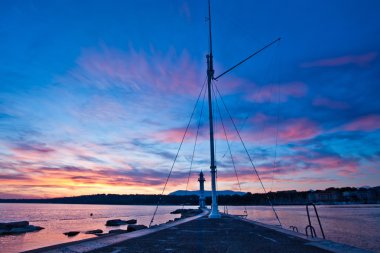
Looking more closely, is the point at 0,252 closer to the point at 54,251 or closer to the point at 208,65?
the point at 208,65

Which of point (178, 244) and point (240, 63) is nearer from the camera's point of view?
point (178, 244)

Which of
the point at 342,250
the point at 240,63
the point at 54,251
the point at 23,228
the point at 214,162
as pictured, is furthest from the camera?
the point at 23,228

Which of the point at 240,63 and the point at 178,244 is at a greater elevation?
the point at 240,63

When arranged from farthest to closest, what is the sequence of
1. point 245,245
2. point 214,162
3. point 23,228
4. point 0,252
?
point 23,228 → point 0,252 → point 214,162 → point 245,245

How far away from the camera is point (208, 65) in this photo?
31359mm

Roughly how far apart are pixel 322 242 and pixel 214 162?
1661cm

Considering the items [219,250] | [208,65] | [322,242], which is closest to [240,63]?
[208,65]

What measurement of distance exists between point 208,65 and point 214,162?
9302 millimetres

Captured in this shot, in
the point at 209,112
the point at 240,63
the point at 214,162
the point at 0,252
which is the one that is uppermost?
the point at 240,63

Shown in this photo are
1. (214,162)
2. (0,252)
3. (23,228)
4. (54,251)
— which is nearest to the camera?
(54,251)

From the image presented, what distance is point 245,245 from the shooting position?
36.8 feet

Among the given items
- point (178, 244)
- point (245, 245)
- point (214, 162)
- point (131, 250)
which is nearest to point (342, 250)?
point (245, 245)

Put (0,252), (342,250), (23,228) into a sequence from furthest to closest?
(23,228) < (0,252) < (342,250)

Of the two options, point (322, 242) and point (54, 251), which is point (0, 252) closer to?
point (54, 251)
